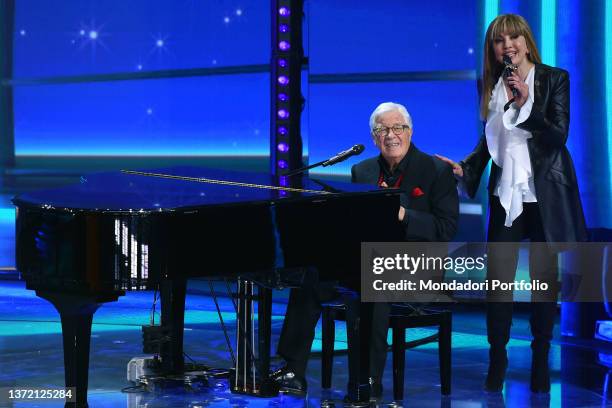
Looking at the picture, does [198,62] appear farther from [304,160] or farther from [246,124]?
[304,160]

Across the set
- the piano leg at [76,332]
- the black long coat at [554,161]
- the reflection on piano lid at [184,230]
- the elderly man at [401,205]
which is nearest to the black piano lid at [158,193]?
the reflection on piano lid at [184,230]

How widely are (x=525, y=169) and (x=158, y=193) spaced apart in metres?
1.60

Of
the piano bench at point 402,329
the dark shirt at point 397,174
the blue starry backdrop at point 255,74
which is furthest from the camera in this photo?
the blue starry backdrop at point 255,74

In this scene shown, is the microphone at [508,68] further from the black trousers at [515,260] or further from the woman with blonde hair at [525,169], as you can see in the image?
the black trousers at [515,260]

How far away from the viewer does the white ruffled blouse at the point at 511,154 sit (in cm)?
458

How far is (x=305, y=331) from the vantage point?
4551 millimetres

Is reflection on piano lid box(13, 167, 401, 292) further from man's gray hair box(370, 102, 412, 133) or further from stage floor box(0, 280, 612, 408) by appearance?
stage floor box(0, 280, 612, 408)

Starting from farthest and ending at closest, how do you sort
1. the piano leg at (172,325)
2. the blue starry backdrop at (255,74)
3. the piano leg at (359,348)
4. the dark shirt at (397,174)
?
the blue starry backdrop at (255,74)
the piano leg at (172,325)
the dark shirt at (397,174)
the piano leg at (359,348)

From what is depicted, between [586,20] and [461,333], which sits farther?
[461,333]

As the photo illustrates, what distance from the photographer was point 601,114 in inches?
229

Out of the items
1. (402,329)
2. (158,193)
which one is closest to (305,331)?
(402,329)

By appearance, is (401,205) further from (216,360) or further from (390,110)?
(216,360)

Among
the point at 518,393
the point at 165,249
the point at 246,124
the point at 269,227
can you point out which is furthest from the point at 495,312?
the point at 246,124

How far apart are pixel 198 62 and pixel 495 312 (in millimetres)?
3234
